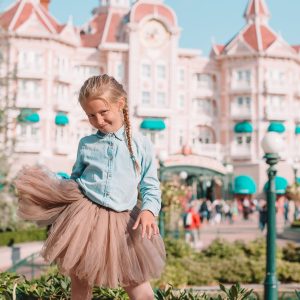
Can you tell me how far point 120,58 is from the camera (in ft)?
160

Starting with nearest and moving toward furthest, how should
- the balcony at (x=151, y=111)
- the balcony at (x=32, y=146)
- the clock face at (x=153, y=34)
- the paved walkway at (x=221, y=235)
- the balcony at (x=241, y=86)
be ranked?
1. the paved walkway at (x=221, y=235)
2. the balcony at (x=32, y=146)
3. the balcony at (x=151, y=111)
4. the clock face at (x=153, y=34)
5. the balcony at (x=241, y=86)

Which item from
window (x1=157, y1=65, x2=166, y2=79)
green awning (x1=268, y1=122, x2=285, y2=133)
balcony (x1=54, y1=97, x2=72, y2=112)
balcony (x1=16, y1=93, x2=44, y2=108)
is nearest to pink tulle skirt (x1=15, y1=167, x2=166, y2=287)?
balcony (x1=16, y1=93, x2=44, y2=108)

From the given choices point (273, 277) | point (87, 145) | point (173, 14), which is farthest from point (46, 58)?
point (87, 145)

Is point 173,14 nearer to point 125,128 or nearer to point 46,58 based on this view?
point 46,58

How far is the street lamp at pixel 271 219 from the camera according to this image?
7797 mm

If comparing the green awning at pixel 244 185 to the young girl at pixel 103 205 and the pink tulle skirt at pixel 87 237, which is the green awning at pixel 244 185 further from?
the pink tulle skirt at pixel 87 237

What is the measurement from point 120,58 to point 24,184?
4596 cm

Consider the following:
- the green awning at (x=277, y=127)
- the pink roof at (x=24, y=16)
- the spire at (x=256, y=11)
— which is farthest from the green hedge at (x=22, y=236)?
the spire at (x=256, y=11)

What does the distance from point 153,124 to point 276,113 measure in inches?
421

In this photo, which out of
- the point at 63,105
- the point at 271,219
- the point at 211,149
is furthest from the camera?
the point at 211,149

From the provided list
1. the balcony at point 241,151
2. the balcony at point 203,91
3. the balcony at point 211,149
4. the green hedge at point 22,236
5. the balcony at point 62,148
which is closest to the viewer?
the green hedge at point 22,236

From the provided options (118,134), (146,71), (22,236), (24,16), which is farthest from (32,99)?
(118,134)

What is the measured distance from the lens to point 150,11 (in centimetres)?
4838

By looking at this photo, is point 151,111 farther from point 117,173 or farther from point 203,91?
point 117,173
